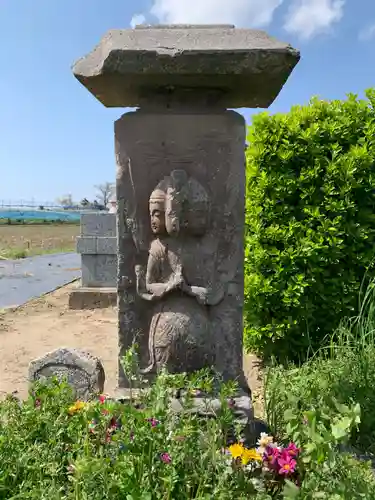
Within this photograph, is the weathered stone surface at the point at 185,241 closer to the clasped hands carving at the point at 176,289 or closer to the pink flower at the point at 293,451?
the clasped hands carving at the point at 176,289

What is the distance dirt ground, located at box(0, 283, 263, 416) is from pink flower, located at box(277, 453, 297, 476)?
1458 millimetres

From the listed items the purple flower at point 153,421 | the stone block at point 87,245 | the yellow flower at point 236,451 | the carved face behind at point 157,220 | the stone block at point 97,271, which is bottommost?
the yellow flower at point 236,451

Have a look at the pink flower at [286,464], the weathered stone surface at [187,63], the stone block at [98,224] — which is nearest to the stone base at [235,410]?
the pink flower at [286,464]

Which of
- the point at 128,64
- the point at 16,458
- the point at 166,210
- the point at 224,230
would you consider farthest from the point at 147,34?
the point at 16,458

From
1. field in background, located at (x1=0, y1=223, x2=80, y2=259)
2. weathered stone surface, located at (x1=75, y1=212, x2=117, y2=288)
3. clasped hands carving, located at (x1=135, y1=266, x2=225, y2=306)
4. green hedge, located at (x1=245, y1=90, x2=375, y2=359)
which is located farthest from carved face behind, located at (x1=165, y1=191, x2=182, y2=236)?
field in background, located at (x1=0, y1=223, x2=80, y2=259)

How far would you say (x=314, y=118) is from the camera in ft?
12.3

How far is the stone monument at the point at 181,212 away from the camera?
6.88 feet

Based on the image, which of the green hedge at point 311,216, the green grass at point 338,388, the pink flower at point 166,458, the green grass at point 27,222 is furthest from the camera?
the green grass at point 27,222

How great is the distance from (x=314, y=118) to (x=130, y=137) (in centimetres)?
222

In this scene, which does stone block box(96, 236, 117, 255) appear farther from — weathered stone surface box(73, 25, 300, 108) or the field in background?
the field in background

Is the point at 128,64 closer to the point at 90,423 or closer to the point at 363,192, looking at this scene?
the point at 90,423

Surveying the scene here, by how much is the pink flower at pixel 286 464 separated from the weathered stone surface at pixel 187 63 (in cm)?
158

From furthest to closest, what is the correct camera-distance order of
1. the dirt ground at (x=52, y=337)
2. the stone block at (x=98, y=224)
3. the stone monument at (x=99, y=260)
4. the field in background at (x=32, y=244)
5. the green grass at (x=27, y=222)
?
the green grass at (x=27, y=222) < the field in background at (x=32, y=244) < the stone block at (x=98, y=224) < the stone monument at (x=99, y=260) < the dirt ground at (x=52, y=337)

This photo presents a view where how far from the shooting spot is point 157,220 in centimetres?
212
